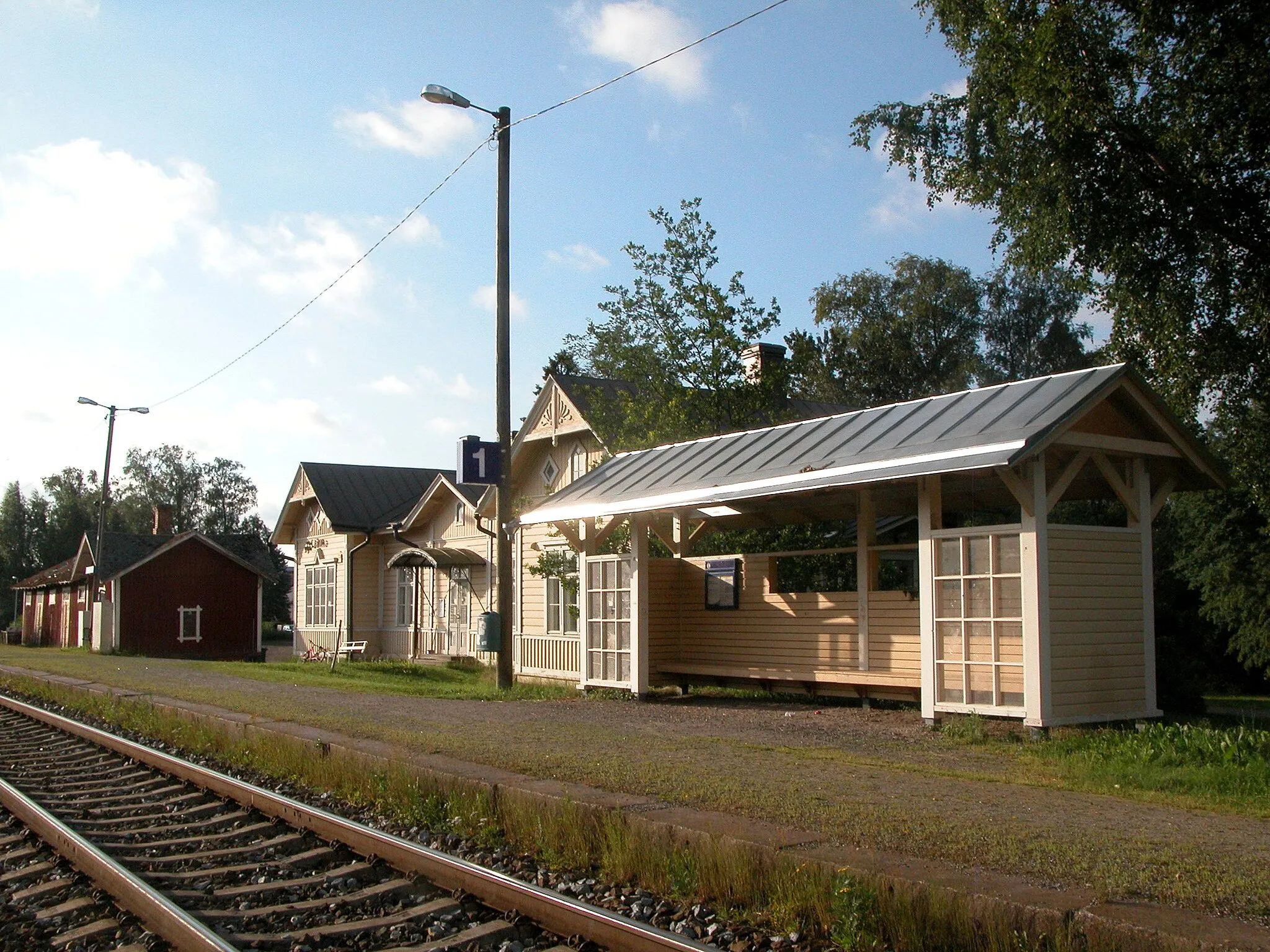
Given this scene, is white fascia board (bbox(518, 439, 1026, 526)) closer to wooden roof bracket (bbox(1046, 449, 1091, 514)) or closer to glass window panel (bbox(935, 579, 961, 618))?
wooden roof bracket (bbox(1046, 449, 1091, 514))

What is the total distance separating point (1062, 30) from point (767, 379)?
30.5 feet

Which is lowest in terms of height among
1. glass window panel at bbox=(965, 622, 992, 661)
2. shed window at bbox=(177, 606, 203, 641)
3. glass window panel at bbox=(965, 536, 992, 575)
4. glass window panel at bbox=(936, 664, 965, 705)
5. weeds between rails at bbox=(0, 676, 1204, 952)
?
shed window at bbox=(177, 606, 203, 641)

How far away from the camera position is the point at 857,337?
1806 inches

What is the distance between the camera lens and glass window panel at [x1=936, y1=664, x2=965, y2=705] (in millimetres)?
12297

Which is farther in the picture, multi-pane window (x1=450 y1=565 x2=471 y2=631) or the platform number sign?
multi-pane window (x1=450 y1=565 x2=471 y2=631)

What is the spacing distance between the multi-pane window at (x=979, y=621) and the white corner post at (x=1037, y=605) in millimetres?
186

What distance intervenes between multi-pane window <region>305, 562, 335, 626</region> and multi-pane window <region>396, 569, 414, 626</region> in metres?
3.44

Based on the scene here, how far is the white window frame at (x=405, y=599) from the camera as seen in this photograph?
35125mm

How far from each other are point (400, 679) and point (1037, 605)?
15972 millimetres

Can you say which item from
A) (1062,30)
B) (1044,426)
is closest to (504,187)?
(1062,30)

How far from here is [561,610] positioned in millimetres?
Answer: 27766

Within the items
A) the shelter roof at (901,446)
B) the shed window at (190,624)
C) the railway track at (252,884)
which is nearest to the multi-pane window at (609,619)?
the shelter roof at (901,446)

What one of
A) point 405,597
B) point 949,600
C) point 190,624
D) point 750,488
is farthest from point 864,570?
point 190,624

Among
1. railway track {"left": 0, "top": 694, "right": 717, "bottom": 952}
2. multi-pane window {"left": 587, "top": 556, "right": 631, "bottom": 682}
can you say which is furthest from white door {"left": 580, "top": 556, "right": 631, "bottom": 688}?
railway track {"left": 0, "top": 694, "right": 717, "bottom": 952}
